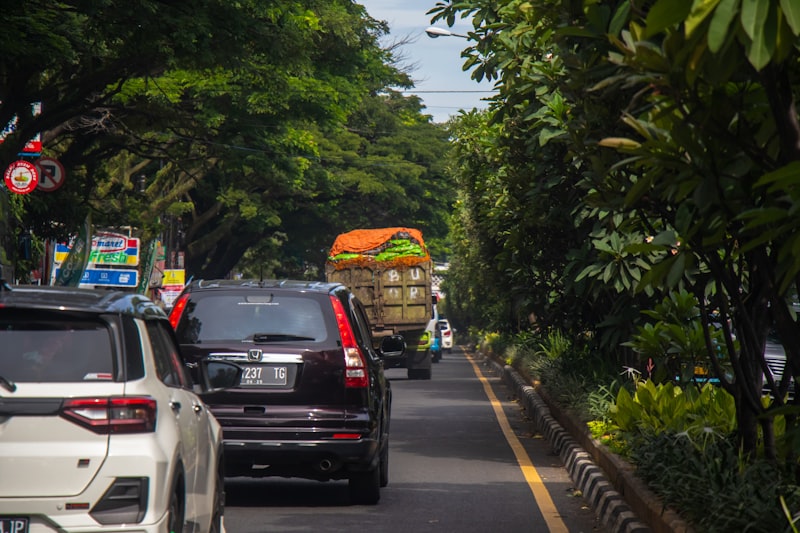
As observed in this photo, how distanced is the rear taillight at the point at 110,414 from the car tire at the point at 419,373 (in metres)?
27.7

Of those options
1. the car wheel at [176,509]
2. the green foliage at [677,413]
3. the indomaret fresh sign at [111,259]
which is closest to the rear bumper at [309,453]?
the green foliage at [677,413]

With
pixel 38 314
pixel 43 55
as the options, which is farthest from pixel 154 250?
pixel 38 314

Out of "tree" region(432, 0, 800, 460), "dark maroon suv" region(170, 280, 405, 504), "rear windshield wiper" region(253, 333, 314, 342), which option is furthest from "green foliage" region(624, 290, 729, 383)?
"rear windshield wiper" region(253, 333, 314, 342)

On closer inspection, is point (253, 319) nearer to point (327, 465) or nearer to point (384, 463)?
point (327, 465)

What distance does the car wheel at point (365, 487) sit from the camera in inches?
426

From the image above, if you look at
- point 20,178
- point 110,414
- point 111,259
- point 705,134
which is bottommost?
point 110,414

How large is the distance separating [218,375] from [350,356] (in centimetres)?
293

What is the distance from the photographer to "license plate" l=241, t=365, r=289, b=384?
10.4 meters

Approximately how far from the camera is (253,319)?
10.7 meters

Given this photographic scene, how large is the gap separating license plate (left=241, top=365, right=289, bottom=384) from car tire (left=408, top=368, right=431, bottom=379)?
22942 millimetres

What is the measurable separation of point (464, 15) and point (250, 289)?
20.9 feet

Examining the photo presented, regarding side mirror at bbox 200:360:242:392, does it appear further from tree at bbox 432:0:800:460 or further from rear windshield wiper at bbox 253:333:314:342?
rear windshield wiper at bbox 253:333:314:342

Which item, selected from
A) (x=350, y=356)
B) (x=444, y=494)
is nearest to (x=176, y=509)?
(x=350, y=356)

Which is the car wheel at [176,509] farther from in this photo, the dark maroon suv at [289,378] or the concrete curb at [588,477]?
the dark maroon suv at [289,378]
